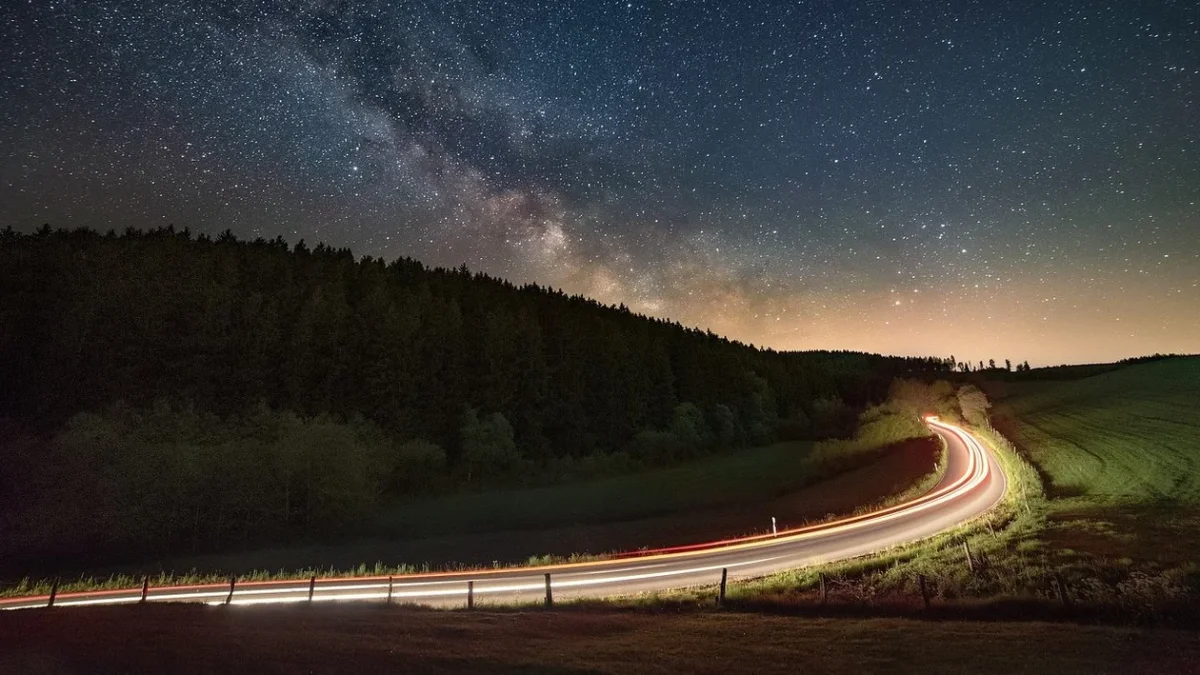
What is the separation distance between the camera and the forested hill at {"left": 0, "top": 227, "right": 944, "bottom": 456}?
50250mm

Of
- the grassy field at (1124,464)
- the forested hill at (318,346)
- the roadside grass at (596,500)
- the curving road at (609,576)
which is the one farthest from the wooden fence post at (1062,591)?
the forested hill at (318,346)

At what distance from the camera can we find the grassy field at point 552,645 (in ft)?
35.8

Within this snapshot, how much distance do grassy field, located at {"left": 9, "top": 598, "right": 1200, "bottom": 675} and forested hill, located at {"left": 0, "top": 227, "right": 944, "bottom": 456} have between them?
4350 cm

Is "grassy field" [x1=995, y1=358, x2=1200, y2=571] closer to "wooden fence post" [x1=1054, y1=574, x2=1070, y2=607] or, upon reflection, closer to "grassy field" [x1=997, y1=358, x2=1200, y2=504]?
"grassy field" [x1=997, y1=358, x2=1200, y2=504]

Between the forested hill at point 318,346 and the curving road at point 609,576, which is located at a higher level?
the forested hill at point 318,346

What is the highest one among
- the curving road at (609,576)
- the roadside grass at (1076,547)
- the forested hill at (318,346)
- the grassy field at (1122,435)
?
the forested hill at (318,346)

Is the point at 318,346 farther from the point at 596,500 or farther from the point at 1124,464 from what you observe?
the point at 1124,464

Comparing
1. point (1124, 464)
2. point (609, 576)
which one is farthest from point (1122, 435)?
point (609, 576)

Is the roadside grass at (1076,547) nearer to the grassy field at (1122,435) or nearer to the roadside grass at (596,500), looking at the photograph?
the grassy field at (1122,435)

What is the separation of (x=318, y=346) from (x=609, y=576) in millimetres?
46393

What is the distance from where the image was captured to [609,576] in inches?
1079

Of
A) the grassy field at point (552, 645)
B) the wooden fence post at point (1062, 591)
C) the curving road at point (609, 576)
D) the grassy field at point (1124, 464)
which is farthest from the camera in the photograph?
the curving road at point (609, 576)

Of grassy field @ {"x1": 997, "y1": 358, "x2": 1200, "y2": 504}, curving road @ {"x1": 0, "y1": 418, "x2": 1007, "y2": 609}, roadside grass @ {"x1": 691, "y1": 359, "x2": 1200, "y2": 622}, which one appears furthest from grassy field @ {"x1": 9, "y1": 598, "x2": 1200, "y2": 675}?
grassy field @ {"x1": 997, "y1": 358, "x2": 1200, "y2": 504}

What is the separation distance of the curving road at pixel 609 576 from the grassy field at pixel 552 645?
7.27 m
